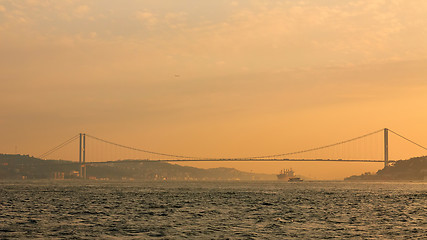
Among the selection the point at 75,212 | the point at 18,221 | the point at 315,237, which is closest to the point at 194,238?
the point at 315,237

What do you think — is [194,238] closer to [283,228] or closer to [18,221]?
[283,228]

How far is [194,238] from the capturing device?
2983 centimetres

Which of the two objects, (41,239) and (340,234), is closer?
(41,239)

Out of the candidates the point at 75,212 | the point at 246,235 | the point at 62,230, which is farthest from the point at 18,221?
the point at 246,235

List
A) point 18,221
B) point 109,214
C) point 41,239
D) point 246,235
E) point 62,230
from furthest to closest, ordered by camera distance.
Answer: point 109,214 < point 18,221 < point 62,230 < point 246,235 < point 41,239

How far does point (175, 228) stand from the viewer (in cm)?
3469

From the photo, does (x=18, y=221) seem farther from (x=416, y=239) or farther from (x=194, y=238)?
(x=416, y=239)

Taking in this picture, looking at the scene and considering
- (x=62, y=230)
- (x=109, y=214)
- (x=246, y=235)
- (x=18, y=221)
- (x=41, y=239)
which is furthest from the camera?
(x=109, y=214)

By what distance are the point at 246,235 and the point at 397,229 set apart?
1001 cm

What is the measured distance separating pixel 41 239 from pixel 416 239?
19372 millimetres

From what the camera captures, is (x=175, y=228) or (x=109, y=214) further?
(x=109, y=214)

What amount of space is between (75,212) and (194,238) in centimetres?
2055

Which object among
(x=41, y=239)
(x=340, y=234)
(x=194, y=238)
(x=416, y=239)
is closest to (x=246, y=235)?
(x=194, y=238)

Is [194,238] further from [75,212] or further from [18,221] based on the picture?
[75,212]
